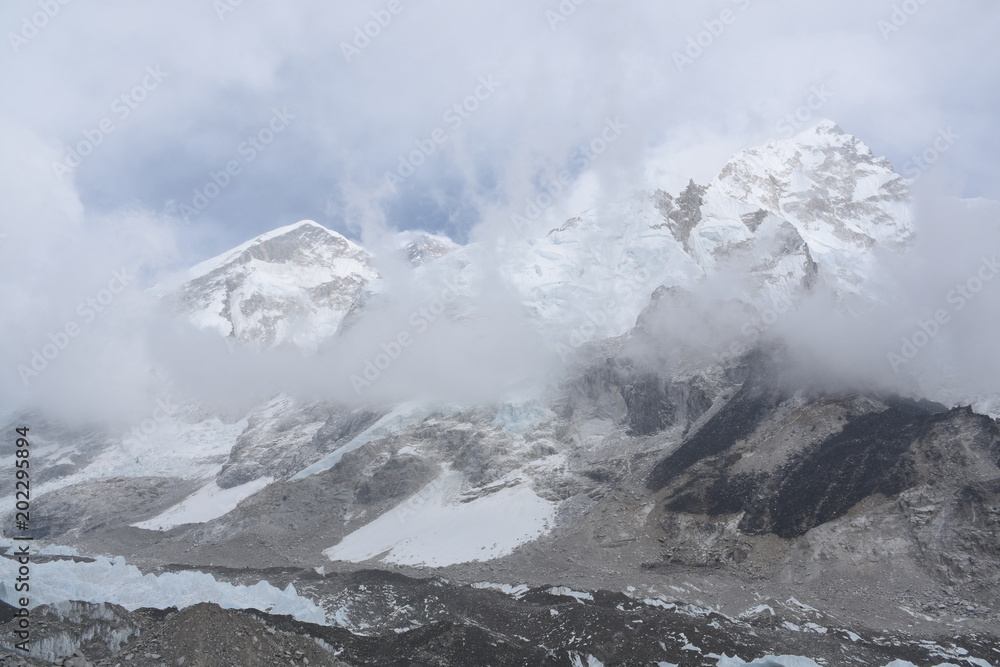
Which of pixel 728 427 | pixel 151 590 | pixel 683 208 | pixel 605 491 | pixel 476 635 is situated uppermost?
pixel 683 208

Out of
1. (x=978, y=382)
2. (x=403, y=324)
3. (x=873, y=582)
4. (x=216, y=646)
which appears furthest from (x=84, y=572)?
(x=403, y=324)

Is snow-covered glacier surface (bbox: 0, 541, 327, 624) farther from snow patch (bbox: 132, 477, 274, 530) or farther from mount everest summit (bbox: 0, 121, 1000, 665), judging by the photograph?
snow patch (bbox: 132, 477, 274, 530)

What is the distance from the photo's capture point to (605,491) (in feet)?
319

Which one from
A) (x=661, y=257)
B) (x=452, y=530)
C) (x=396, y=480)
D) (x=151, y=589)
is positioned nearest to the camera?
(x=151, y=589)

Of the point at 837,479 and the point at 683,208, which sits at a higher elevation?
the point at 683,208

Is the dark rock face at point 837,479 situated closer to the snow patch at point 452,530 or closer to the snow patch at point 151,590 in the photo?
the snow patch at point 452,530

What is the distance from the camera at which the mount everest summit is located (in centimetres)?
5781

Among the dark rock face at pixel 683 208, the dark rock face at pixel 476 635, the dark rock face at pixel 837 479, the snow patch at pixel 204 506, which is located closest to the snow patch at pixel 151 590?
the dark rock face at pixel 476 635

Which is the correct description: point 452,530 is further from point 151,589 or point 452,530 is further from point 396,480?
point 151,589

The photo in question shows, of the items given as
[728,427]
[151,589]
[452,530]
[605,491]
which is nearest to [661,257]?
[728,427]

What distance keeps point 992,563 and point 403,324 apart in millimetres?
149195

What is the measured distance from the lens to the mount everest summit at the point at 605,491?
5781 centimetres

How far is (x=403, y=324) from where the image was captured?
191250mm

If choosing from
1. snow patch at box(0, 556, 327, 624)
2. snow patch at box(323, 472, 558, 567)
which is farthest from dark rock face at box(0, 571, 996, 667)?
snow patch at box(323, 472, 558, 567)
